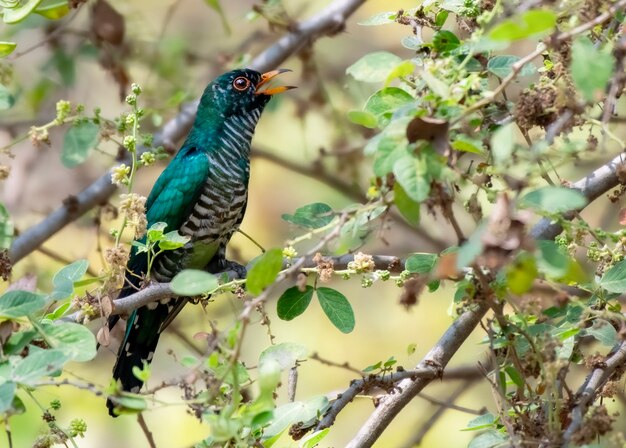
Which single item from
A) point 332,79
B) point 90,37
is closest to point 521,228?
point 90,37

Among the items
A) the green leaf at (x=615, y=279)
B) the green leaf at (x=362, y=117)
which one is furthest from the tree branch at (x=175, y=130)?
the green leaf at (x=362, y=117)

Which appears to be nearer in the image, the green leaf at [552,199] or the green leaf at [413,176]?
the green leaf at [552,199]

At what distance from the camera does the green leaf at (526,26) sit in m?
1.73

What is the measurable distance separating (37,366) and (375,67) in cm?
97

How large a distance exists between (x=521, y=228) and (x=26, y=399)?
4.34 m

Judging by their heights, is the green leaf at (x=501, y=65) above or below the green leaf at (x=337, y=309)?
above

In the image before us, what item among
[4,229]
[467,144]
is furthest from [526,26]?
[4,229]

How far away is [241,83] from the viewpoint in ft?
16.3

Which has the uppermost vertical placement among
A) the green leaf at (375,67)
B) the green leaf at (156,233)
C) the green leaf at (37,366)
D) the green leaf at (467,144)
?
the green leaf at (156,233)

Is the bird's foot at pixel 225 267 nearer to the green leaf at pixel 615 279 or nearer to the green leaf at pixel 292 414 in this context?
the green leaf at pixel 292 414

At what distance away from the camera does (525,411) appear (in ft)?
7.81

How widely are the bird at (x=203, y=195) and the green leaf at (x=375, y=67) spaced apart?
8.25 feet

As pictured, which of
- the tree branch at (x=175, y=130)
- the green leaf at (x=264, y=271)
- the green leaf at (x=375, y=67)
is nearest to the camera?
the green leaf at (x=264, y=271)

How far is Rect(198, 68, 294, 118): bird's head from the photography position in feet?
16.2
